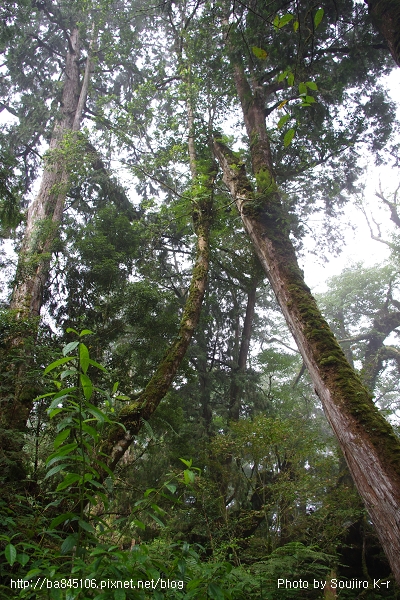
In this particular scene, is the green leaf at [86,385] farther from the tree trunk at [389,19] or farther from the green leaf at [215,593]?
the tree trunk at [389,19]

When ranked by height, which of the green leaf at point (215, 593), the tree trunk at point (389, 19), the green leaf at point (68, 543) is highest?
the tree trunk at point (389, 19)

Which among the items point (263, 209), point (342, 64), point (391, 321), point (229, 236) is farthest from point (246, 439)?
point (391, 321)

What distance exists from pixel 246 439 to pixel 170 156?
5.83 m

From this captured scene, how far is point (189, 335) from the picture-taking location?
4680mm

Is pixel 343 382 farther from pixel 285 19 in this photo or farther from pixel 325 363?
pixel 285 19

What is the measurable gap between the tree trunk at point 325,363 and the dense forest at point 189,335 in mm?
25

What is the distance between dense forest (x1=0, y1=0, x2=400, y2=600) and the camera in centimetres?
177

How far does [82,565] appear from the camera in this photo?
50.7 inches

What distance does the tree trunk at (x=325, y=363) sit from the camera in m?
2.80

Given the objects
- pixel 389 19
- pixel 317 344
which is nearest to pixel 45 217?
pixel 317 344

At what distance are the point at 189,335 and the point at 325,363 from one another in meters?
1.78

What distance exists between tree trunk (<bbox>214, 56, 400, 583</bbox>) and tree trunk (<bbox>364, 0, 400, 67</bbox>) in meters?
2.54

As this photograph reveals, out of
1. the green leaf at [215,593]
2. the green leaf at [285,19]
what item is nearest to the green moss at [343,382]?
the green leaf at [215,593]

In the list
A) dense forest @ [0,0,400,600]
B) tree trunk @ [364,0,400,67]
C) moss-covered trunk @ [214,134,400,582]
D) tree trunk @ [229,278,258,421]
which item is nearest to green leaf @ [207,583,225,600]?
dense forest @ [0,0,400,600]
